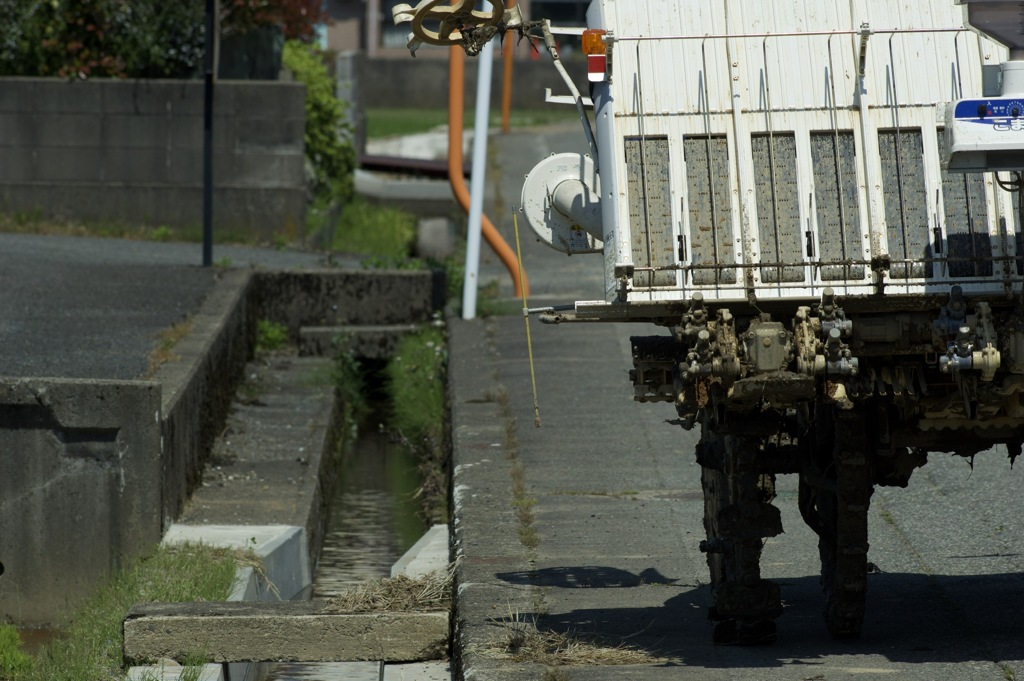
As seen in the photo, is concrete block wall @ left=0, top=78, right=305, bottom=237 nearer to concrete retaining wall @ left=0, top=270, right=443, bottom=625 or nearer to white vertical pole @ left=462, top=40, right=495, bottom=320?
white vertical pole @ left=462, top=40, right=495, bottom=320

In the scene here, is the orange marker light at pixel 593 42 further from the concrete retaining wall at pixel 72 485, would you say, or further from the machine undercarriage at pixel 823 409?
the concrete retaining wall at pixel 72 485

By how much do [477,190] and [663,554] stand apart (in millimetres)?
6009

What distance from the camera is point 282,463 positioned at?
10078 mm

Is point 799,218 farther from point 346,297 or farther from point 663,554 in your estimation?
point 346,297

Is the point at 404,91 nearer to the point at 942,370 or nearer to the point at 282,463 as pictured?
the point at 282,463

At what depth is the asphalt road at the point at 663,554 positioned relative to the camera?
5.73 meters

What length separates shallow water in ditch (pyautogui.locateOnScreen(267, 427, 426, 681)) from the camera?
24.7ft

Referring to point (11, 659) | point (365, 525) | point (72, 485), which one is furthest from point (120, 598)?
point (365, 525)

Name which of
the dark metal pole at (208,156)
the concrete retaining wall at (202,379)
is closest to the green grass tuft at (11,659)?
the concrete retaining wall at (202,379)

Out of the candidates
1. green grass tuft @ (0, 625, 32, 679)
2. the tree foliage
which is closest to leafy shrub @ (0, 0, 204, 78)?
the tree foliage

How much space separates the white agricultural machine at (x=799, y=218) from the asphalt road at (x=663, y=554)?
1.47 ft

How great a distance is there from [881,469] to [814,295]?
35.4 inches

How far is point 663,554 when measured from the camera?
739 centimetres

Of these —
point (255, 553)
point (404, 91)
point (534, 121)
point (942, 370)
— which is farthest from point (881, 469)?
point (404, 91)
